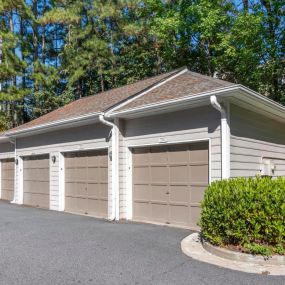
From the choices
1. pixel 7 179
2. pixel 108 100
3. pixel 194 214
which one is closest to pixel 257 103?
pixel 194 214

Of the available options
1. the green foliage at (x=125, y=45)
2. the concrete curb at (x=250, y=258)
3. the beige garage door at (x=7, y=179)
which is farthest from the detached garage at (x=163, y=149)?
the green foliage at (x=125, y=45)

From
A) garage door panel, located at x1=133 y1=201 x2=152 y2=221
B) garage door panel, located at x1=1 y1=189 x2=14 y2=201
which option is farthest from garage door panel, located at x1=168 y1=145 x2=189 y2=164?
garage door panel, located at x1=1 y1=189 x2=14 y2=201

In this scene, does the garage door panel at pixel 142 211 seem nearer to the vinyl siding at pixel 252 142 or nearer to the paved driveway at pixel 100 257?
the paved driveway at pixel 100 257

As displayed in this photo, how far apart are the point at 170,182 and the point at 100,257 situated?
336cm

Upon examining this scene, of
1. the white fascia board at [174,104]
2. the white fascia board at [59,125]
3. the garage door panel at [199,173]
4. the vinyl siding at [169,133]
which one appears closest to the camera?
the white fascia board at [174,104]

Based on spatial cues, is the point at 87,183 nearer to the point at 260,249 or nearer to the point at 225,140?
the point at 225,140

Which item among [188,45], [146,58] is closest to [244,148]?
[188,45]

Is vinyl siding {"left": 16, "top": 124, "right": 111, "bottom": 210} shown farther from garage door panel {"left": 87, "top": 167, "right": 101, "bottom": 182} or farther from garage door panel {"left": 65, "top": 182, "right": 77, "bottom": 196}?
garage door panel {"left": 87, "top": 167, "right": 101, "bottom": 182}

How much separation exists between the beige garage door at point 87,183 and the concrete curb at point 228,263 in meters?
4.32

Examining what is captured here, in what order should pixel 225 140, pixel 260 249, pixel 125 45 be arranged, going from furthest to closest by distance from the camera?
1. pixel 125 45
2. pixel 225 140
3. pixel 260 249

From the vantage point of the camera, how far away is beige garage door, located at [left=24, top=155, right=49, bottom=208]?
13086mm

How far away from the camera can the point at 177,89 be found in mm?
9680

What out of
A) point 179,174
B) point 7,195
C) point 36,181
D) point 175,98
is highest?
point 175,98

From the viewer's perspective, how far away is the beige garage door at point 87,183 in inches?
417
